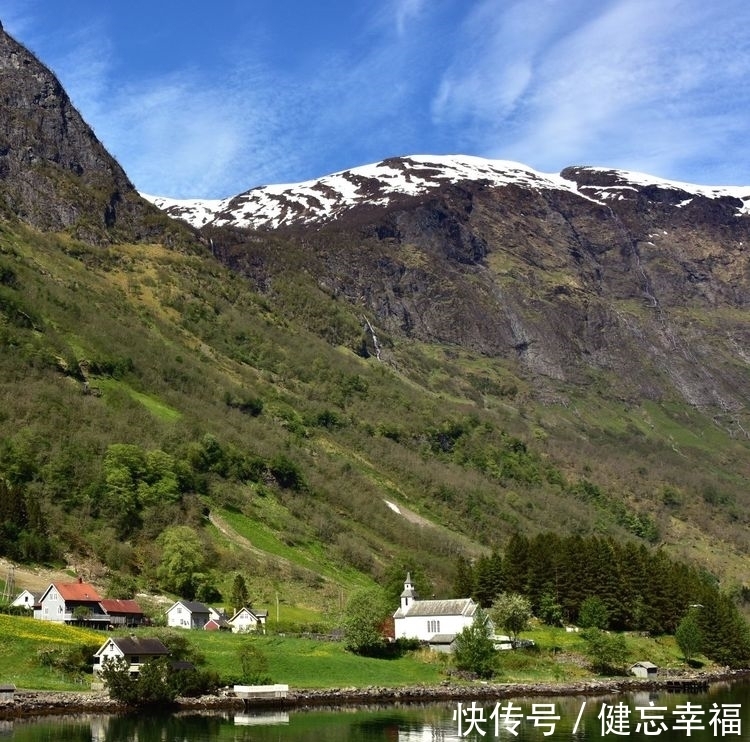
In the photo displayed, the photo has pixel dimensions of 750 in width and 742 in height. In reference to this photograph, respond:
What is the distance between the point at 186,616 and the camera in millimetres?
117562

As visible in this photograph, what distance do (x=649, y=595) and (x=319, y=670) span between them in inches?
2237

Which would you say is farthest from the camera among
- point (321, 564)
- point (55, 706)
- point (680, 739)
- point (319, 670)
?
point (321, 564)

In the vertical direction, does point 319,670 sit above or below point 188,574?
below

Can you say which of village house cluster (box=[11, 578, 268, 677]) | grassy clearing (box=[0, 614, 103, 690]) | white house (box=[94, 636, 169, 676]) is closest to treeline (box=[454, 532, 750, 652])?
village house cluster (box=[11, 578, 268, 677])

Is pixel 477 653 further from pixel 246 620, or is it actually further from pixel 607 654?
pixel 246 620

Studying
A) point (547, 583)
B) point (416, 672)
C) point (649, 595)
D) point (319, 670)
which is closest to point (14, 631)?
point (319, 670)

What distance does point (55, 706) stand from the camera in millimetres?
78125

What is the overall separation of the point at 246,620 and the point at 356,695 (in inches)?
1275

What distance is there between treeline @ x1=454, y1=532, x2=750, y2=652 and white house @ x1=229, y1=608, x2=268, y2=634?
98.9ft

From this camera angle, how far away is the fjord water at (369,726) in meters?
67.7

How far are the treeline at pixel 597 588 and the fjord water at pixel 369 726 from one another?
139 feet

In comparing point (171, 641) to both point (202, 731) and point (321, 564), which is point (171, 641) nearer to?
point (202, 731)

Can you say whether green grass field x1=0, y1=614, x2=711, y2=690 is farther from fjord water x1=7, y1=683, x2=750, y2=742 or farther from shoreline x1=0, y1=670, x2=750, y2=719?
fjord water x1=7, y1=683, x2=750, y2=742

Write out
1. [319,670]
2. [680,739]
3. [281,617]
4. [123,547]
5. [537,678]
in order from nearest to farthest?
1. [680,739]
2. [319,670]
3. [537,678]
4. [281,617]
5. [123,547]
